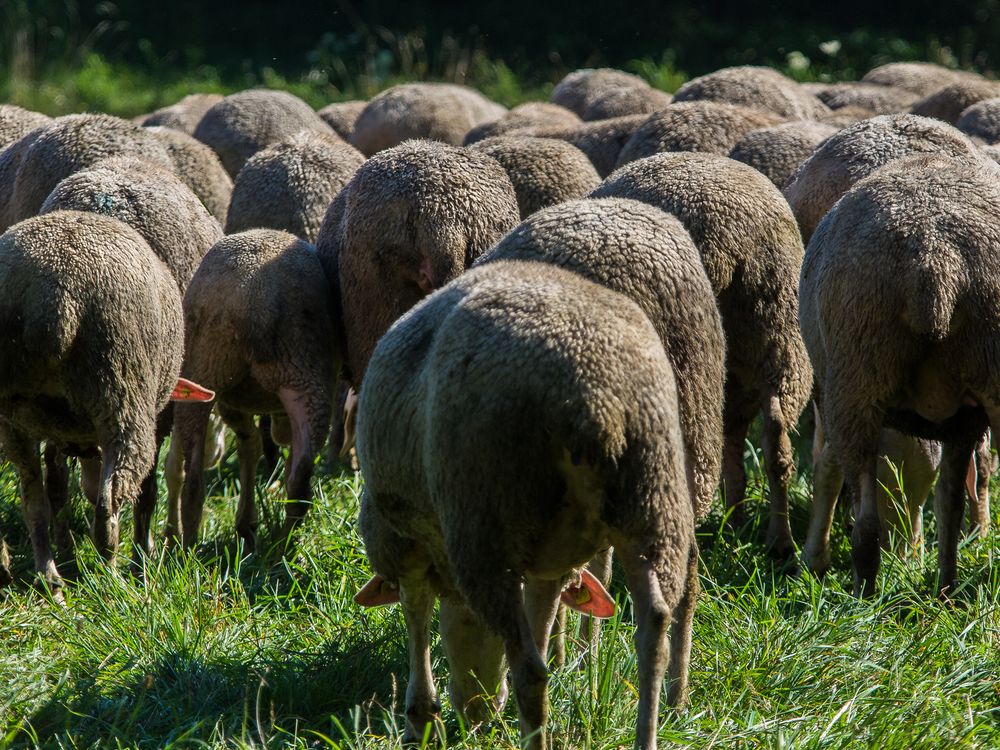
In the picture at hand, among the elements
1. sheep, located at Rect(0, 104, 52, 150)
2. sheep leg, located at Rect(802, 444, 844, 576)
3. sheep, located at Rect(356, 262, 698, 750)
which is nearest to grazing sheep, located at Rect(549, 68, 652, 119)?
sheep, located at Rect(0, 104, 52, 150)

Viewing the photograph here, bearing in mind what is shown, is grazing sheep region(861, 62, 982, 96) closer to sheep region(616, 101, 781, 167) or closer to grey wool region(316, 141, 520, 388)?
sheep region(616, 101, 781, 167)

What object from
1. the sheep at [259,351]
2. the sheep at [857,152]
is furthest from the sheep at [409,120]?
the sheep at [259,351]

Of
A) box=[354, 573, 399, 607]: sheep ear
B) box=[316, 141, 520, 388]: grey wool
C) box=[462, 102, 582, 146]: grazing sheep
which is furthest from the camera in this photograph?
box=[462, 102, 582, 146]: grazing sheep

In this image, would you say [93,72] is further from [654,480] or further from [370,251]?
[654,480]

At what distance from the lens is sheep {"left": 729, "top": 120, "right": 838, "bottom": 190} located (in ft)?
24.1

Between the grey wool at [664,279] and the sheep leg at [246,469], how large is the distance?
239 centimetres

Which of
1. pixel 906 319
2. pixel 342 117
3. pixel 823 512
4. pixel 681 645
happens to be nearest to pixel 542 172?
pixel 823 512

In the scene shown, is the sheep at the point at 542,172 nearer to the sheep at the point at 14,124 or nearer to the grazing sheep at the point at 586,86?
the sheep at the point at 14,124

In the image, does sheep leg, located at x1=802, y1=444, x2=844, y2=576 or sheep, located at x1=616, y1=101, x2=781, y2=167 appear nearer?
sheep leg, located at x1=802, y1=444, x2=844, y2=576

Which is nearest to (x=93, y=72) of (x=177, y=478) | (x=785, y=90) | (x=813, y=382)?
(x=785, y=90)

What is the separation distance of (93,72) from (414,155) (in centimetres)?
1540

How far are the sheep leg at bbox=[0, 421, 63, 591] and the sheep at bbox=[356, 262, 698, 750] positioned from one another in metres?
2.28

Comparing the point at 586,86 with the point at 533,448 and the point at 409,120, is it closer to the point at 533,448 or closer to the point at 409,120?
the point at 409,120

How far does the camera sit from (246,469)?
6410mm
